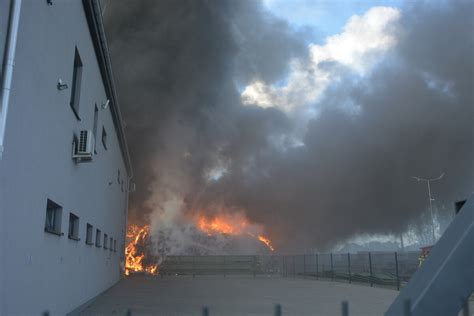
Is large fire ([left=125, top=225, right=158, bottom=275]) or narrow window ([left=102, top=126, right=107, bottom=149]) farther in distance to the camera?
large fire ([left=125, top=225, right=158, bottom=275])

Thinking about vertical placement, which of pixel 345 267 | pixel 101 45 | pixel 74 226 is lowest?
pixel 345 267

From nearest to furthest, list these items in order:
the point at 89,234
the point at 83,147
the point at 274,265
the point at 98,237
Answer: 1. the point at 83,147
2. the point at 89,234
3. the point at 98,237
4. the point at 274,265

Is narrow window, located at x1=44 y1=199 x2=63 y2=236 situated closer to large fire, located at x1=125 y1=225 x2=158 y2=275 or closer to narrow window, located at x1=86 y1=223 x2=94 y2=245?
narrow window, located at x1=86 y1=223 x2=94 y2=245

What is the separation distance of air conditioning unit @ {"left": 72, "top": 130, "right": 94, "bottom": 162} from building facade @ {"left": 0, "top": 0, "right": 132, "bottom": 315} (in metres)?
0.02

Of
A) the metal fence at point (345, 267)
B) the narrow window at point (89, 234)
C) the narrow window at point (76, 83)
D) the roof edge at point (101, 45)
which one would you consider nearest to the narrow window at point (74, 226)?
the narrow window at point (89, 234)

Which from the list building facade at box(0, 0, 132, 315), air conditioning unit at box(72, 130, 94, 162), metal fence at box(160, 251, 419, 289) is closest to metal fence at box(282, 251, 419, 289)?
metal fence at box(160, 251, 419, 289)

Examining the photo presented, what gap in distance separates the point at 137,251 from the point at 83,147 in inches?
1466

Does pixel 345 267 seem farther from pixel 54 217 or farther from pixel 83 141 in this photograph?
pixel 54 217

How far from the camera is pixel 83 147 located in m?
10.7

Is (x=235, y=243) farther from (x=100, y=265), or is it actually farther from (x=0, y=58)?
(x=0, y=58)

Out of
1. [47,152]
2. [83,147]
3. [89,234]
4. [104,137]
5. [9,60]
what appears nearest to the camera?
[9,60]

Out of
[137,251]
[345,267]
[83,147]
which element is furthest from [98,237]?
[137,251]

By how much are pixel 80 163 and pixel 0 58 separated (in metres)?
6.44

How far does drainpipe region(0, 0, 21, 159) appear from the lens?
538cm
